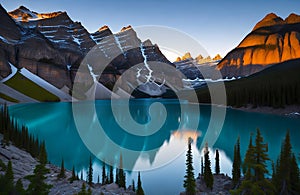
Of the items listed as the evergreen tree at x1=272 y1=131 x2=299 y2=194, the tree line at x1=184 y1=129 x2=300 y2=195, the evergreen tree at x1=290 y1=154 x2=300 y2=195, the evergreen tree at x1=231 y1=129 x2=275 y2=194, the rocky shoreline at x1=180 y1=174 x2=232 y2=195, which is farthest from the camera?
the rocky shoreline at x1=180 y1=174 x2=232 y2=195

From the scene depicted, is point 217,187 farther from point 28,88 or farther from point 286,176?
point 28,88

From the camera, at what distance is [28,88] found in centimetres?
10581

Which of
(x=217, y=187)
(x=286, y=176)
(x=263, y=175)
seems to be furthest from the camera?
(x=217, y=187)

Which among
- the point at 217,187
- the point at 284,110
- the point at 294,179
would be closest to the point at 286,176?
the point at 294,179

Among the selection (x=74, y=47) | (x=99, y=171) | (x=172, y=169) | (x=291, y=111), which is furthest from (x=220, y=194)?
(x=74, y=47)

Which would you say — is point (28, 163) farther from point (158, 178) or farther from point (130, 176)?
point (158, 178)

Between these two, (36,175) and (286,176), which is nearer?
(36,175)

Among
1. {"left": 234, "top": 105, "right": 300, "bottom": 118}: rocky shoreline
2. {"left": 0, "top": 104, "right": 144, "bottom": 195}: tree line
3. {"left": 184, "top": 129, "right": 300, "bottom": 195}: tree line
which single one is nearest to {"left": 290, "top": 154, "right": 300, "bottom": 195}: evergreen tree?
{"left": 184, "top": 129, "right": 300, "bottom": 195}: tree line

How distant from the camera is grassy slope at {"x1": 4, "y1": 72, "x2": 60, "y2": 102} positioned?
9981cm

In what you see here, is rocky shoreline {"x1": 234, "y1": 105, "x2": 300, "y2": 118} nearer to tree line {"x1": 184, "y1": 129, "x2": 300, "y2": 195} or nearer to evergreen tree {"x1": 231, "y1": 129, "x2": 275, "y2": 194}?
tree line {"x1": 184, "y1": 129, "x2": 300, "y2": 195}

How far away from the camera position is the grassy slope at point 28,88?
99812 millimetres

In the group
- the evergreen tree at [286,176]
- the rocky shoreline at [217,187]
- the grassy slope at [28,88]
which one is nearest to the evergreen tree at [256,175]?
the evergreen tree at [286,176]

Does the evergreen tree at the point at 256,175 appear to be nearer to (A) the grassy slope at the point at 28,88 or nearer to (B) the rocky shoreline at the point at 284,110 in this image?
(B) the rocky shoreline at the point at 284,110

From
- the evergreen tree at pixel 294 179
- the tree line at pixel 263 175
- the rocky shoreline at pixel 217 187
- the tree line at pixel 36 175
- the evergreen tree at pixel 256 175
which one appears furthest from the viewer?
the rocky shoreline at pixel 217 187
